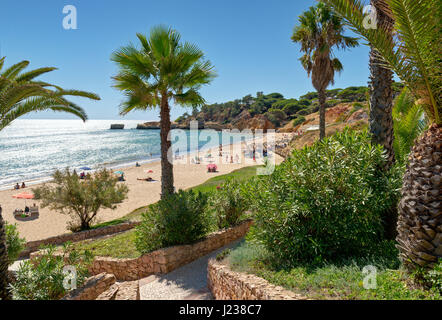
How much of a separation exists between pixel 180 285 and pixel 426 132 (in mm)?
5252

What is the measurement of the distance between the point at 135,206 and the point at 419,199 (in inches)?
708

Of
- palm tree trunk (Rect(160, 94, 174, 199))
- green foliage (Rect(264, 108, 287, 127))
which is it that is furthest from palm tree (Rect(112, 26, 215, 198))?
green foliage (Rect(264, 108, 287, 127))

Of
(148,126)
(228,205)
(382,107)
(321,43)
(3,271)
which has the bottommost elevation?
(3,271)

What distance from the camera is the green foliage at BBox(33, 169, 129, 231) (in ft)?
38.2

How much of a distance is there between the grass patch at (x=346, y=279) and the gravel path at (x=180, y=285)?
4.43 feet

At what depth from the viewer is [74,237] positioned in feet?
Result: 35.7

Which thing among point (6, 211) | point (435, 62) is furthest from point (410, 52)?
point (6, 211)

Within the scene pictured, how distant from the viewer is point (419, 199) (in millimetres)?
3262

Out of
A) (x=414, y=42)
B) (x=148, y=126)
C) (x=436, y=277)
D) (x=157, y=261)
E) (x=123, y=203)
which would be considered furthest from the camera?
(x=148, y=126)

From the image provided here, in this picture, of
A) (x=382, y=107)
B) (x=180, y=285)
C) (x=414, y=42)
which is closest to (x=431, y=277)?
(x=414, y=42)

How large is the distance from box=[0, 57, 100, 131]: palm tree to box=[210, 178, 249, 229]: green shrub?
14.5ft

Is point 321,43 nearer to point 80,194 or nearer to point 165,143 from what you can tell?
point 165,143
